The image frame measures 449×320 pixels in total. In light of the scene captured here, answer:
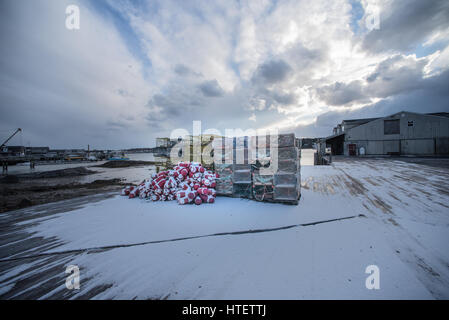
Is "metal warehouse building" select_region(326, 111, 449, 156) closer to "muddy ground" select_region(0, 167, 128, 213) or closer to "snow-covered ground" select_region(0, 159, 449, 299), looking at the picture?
"snow-covered ground" select_region(0, 159, 449, 299)

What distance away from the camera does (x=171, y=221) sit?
417 centimetres

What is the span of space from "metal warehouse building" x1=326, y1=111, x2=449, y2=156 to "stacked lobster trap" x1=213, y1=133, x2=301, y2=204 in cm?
2851

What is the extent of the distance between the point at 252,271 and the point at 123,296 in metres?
1.72

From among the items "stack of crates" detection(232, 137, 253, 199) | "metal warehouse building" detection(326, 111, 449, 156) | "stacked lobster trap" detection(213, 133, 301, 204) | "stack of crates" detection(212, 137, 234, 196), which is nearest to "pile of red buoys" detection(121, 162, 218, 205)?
"stack of crates" detection(212, 137, 234, 196)

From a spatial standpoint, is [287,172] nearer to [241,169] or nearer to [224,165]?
[241,169]

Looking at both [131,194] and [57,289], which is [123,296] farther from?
[131,194]

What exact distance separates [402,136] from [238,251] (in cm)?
3398

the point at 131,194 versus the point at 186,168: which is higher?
the point at 186,168

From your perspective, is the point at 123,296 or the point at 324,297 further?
A: the point at 123,296

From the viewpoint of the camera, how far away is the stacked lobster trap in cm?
507

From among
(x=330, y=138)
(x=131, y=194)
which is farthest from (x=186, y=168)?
(x=330, y=138)

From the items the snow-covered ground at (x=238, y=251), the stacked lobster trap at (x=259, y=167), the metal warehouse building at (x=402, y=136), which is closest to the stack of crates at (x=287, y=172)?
the stacked lobster trap at (x=259, y=167)

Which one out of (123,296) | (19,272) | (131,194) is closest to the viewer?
(123,296)
